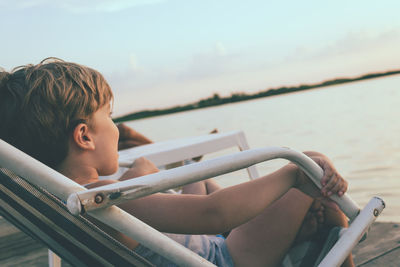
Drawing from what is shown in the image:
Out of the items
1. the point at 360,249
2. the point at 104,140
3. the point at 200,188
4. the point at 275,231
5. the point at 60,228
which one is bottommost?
the point at 360,249

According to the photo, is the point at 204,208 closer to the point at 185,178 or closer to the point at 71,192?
the point at 185,178

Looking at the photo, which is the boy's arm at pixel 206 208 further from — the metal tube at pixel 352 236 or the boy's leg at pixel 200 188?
the boy's leg at pixel 200 188

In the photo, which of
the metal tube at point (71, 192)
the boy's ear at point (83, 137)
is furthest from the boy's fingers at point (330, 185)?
the boy's ear at point (83, 137)

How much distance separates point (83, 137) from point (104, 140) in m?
0.07

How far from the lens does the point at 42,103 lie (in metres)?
1.28

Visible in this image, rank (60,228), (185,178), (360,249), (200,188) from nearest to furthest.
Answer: (185,178) < (60,228) < (200,188) < (360,249)

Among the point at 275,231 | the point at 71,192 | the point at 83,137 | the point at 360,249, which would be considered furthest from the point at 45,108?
the point at 360,249

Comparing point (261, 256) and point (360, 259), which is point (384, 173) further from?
point (261, 256)

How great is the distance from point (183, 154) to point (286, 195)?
1.46m

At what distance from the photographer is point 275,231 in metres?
1.38

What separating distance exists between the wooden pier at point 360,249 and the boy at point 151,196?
135cm

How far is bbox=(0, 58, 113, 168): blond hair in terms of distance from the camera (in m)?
1.28

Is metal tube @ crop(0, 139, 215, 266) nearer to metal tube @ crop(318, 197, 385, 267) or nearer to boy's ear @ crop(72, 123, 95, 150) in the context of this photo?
boy's ear @ crop(72, 123, 95, 150)

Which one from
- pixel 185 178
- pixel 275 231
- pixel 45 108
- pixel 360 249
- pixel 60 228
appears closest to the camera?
pixel 185 178
